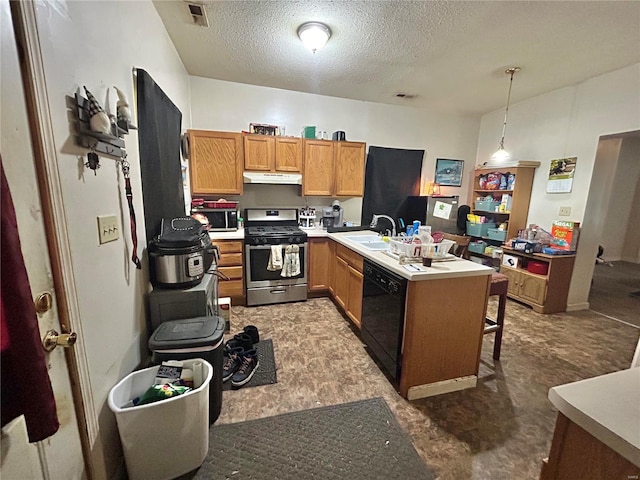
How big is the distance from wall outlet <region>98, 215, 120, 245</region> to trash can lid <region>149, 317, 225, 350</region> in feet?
1.93

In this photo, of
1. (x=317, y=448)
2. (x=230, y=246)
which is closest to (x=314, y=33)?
(x=230, y=246)

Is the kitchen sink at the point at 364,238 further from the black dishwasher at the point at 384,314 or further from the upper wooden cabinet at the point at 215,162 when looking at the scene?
the upper wooden cabinet at the point at 215,162

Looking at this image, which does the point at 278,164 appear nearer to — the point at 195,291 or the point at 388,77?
the point at 388,77

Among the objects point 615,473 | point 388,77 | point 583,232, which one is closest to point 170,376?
point 615,473

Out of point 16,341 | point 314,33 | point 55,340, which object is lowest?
point 55,340

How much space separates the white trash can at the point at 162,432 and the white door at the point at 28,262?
0.19 m

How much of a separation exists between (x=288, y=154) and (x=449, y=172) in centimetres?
289

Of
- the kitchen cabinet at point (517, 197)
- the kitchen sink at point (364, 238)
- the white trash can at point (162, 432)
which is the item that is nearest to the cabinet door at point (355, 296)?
the kitchen sink at point (364, 238)

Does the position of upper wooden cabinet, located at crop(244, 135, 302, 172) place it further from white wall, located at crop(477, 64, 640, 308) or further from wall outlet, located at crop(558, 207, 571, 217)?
wall outlet, located at crop(558, 207, 571, 217)

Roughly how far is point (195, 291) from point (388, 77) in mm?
3179

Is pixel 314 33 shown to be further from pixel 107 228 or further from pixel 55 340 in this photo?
pixel 55 340

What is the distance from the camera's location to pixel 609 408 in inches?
24.8

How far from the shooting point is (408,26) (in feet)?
7.41

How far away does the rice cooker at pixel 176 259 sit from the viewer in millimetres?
1775
